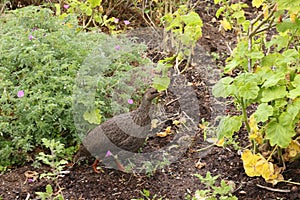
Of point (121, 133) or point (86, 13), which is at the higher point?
point (86, 13)

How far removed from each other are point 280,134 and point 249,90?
11.9 inches

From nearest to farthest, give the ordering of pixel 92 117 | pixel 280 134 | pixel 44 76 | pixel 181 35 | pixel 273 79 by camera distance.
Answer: pixel 273 79, pixel 280 134, pixel 92 117, pixel 44 76, pixel 181 35

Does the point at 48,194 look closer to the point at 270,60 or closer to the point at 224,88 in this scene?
the point at 224,88

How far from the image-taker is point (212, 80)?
4.91m

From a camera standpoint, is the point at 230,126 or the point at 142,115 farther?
the point at 142,115

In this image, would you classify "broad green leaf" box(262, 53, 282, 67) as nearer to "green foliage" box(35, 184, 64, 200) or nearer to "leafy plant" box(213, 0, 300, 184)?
"leafy plant" box(213, 0, 300, 184)

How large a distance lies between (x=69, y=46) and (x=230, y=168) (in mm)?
1592

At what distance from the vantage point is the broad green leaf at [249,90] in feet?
9.55

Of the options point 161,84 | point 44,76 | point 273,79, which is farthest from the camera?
point 44,76

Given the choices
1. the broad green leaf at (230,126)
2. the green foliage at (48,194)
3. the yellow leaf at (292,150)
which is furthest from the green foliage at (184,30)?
the green foliage at (48,194)

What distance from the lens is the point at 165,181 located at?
146 inches

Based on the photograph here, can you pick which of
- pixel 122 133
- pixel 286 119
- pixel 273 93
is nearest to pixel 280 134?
pixel 286 119

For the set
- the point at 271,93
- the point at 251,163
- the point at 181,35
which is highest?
the point at 271,93

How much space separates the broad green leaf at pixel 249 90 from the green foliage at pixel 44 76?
130 cm
